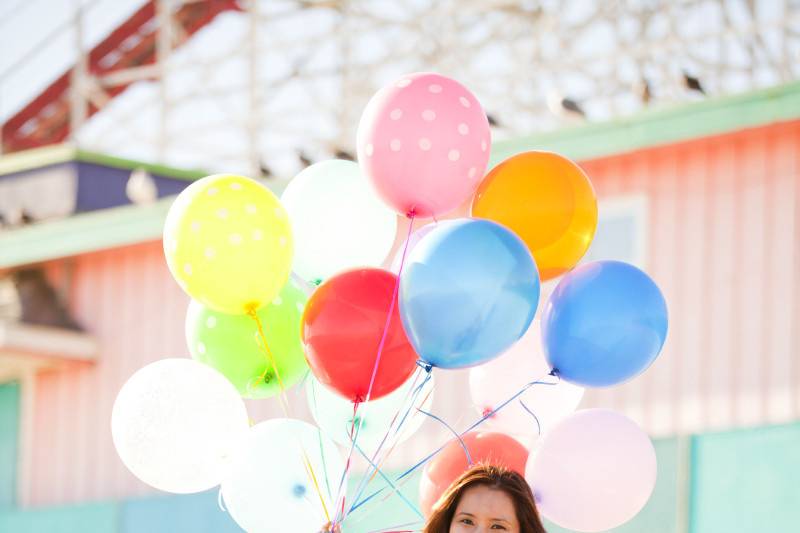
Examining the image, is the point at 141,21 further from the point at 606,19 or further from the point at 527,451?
the point at 527,451

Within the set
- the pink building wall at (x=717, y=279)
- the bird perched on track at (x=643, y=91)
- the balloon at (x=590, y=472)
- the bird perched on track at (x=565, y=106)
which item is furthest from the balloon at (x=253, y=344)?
the bird perched on track at (x=643, y=91)

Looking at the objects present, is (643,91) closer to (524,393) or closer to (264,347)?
(524,393)

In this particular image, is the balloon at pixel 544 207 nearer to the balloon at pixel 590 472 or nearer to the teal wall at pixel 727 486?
the balloon at pixel 590 472

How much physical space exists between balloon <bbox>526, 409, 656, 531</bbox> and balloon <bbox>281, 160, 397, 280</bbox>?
89 centimetres

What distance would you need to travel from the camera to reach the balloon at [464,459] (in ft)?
16.8

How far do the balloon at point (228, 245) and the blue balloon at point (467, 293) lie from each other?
57 cm

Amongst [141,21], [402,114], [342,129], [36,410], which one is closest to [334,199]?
[402,114]

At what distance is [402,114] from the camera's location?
4.96 meters

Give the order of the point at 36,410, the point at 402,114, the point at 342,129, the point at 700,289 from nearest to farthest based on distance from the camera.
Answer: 1. the point at 402,114
2. the point at 700,289
3. the point at 36,410
4. the point at 342,129

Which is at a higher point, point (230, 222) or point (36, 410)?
point (230, 222)

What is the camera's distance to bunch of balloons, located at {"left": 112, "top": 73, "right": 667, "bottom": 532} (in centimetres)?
490

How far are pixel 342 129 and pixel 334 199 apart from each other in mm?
8407

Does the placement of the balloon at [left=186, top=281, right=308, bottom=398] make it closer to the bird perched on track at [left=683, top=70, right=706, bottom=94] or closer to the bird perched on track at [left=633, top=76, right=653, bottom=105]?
the bird perched on track at [left=683, top=70, right=706, bottom=94]

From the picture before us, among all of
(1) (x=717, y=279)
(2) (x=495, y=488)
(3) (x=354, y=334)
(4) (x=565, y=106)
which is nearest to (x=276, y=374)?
(3) (x=354, y=334)
